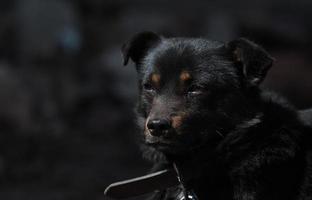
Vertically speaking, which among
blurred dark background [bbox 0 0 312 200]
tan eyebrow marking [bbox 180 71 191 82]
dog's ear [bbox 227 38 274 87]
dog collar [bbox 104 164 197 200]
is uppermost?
dog's ear [bbox 227 38 274 87]

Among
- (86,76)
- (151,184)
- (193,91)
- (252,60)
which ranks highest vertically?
(252,60)

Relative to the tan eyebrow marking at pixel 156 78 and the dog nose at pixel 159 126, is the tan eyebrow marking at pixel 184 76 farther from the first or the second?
the dog nose at pixel 159 126

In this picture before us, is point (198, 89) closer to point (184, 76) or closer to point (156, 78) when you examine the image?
point (184, 76)

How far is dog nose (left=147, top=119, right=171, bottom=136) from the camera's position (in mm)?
4211

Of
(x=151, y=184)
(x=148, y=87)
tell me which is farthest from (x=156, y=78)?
(x=151, y=184)

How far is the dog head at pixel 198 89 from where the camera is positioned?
168 inches

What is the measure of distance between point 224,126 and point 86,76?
646 cm

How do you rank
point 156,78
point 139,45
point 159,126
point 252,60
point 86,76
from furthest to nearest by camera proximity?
1. point 86,76
2. point 139,45
3. point 156,78
4. point 252,60
5. point 159,126

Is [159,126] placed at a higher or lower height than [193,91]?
lower

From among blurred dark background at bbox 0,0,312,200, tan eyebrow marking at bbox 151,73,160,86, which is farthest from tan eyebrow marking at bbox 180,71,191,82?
blurred dark background at bbox 0,0,312,200

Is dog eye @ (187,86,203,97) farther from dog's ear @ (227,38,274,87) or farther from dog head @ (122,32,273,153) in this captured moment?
dog's ear @ (227,38,274,87)

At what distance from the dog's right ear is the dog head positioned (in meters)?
0.23

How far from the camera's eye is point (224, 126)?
435cm

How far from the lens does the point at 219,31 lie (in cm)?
1098
